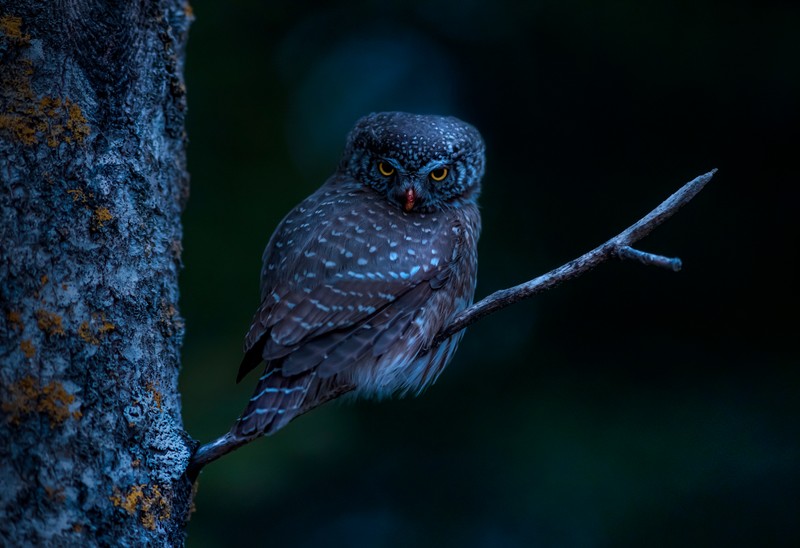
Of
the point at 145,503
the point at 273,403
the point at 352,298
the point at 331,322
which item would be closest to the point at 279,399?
the point at 273,403

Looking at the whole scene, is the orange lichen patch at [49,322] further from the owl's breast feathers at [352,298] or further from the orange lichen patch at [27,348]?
the owl's breast feathers at [352,298]

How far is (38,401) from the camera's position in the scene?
1722 mm

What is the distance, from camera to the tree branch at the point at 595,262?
1944 millimetres

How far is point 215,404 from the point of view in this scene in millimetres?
3404

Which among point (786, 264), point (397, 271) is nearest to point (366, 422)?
point (397, 271)

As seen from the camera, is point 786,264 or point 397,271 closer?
point 397,271

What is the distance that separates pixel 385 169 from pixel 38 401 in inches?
65.4

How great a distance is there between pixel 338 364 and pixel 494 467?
61.4 inches

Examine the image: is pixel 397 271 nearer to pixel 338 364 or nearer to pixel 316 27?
pixel 338 364

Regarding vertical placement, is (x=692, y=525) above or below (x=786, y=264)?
below

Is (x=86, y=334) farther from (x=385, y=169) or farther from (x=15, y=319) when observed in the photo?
(x=385, y=169)

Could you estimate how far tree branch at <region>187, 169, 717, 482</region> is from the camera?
6.38 feet

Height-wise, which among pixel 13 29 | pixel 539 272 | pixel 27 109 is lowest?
pixel 539 272

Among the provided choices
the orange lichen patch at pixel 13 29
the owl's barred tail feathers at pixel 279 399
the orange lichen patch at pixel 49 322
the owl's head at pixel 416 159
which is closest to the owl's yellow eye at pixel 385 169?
the owl's head at pixel 416 159
